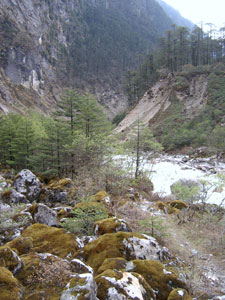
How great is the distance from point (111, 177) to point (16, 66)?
64290 mm

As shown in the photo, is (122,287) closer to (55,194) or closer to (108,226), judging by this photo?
(108,226)

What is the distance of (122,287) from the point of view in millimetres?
3500

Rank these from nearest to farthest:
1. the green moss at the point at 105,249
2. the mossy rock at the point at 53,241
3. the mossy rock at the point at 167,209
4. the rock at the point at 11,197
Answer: the green moss at the point at 105,249 → the mossy rock at the point at 53,241 → the mossy rock at the point at 167,209 → the rock at the point at 11,197

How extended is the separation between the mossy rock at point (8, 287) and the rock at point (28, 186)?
35.0ft

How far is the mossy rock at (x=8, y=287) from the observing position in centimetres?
299

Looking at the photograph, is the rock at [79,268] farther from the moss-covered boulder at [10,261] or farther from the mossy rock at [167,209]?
the mossy rock at [167,209]

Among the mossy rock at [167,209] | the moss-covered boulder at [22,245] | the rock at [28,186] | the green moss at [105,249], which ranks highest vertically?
the moss-covered boulder at [22,245]

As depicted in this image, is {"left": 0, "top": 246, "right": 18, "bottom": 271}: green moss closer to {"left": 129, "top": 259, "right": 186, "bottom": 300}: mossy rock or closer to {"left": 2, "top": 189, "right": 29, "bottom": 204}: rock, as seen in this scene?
{"left": 129, "top": 259, "right": 186, "bottom": 300}: mossy rock

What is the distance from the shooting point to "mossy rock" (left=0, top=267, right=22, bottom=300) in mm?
2990

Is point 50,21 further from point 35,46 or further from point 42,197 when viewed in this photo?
point 42,197

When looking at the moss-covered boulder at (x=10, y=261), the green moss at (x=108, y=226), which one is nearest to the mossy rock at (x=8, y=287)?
the moss-covered boulder at (x=10, y=261)

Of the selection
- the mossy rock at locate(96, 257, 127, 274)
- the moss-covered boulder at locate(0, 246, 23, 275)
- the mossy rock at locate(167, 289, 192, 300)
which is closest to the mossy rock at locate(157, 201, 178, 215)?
the mossy rock at locate(96, 257, 127, 274)

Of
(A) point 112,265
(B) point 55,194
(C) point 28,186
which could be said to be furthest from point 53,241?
(C) point 28,186

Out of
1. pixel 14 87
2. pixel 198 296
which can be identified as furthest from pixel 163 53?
pixel 198 296
